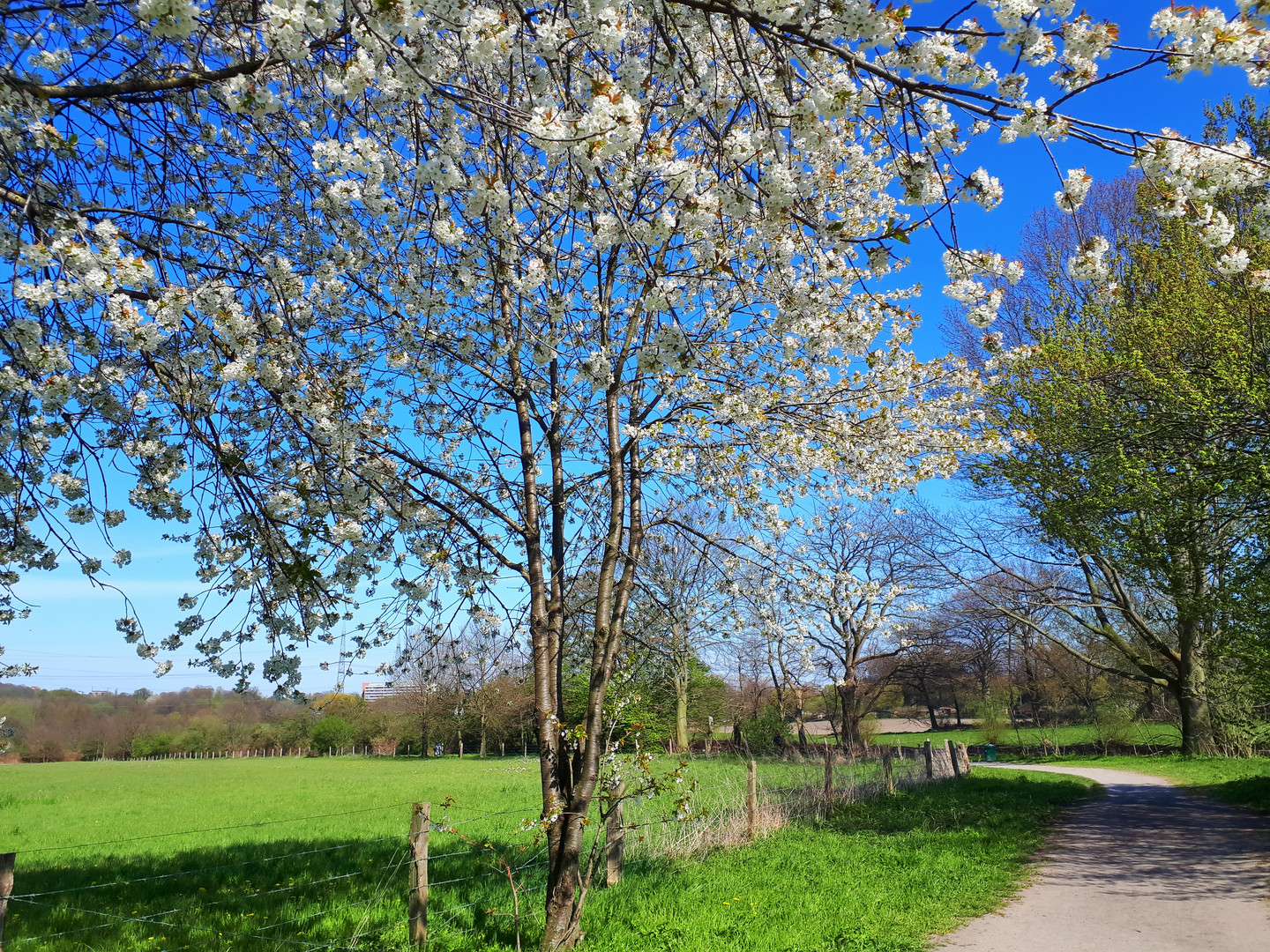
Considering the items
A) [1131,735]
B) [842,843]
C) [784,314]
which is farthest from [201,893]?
[1131,735]

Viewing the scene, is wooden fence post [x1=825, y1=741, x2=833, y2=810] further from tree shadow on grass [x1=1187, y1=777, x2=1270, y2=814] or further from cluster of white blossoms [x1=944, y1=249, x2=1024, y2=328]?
cluster of white blossoms [x1=944, y1=249, x2=1024, y2=328]

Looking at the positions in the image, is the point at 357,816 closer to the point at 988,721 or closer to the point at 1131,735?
the point at 1131,735

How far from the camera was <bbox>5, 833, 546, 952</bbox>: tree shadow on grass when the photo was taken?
16.5 ft

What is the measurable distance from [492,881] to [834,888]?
307 centimetres

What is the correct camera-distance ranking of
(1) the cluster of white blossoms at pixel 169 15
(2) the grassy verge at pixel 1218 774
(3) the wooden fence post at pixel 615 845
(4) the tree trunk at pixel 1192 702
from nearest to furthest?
1. (1) the cluster of white blossoms at pixel 169 15
2. (3) the wooden fence post at pixel 615 845
3. (2) the grassy verge at pixel 1218 774
4. (4) the tree trunk at pixel 1192 702

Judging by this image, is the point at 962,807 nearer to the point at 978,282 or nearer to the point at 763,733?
the point at 978,282

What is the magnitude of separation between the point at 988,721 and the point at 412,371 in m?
33.6

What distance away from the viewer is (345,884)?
6.80m

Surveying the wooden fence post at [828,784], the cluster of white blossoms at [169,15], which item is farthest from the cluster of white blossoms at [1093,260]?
the wooden fence post at [828,784]

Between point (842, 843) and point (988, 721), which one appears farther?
point (988, 721)

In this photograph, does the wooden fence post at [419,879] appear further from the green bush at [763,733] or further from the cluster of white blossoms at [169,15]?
the green bush at [763,733]

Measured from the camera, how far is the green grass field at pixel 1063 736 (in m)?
23.8

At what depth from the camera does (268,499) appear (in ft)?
12.1

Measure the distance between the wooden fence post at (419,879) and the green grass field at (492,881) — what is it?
0.49ft
